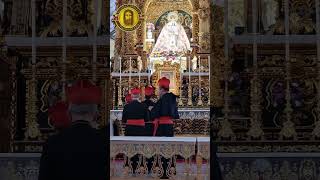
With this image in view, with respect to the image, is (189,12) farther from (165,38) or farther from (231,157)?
(231,157)

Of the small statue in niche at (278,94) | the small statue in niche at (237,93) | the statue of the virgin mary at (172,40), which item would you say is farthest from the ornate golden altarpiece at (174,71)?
the small statue in niche at (278,94)

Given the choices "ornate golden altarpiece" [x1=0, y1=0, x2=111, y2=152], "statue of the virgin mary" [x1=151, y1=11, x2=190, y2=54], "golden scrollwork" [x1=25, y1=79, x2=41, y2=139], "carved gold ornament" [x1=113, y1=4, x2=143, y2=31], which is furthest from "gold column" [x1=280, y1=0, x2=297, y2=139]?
"statue of the virgin mary" [x1=151, y1=11, x2=190, y2=54]

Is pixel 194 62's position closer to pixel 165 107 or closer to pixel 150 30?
pixel 150 30

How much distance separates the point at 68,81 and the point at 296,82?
96.1 inches

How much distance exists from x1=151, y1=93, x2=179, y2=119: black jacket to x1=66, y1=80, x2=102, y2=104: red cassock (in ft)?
17.7

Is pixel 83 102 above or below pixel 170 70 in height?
below

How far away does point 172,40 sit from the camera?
16359mm

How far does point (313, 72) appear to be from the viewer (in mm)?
6473

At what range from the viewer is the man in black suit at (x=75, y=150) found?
17.0ft

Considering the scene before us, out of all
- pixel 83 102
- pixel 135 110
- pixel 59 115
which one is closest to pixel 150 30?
pixel 135 110

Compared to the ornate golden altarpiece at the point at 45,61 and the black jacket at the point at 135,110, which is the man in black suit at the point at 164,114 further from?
the ornate golden altarpiece at the point at 45,61

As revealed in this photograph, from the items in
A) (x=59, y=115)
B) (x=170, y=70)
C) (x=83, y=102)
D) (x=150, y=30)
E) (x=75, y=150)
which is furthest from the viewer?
(x=150, y=30)

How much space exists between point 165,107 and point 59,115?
5.79 metres

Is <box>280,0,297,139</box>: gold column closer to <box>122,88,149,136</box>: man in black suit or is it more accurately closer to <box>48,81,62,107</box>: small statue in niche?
<box>48,81,62,107</box>: small statue in niche
